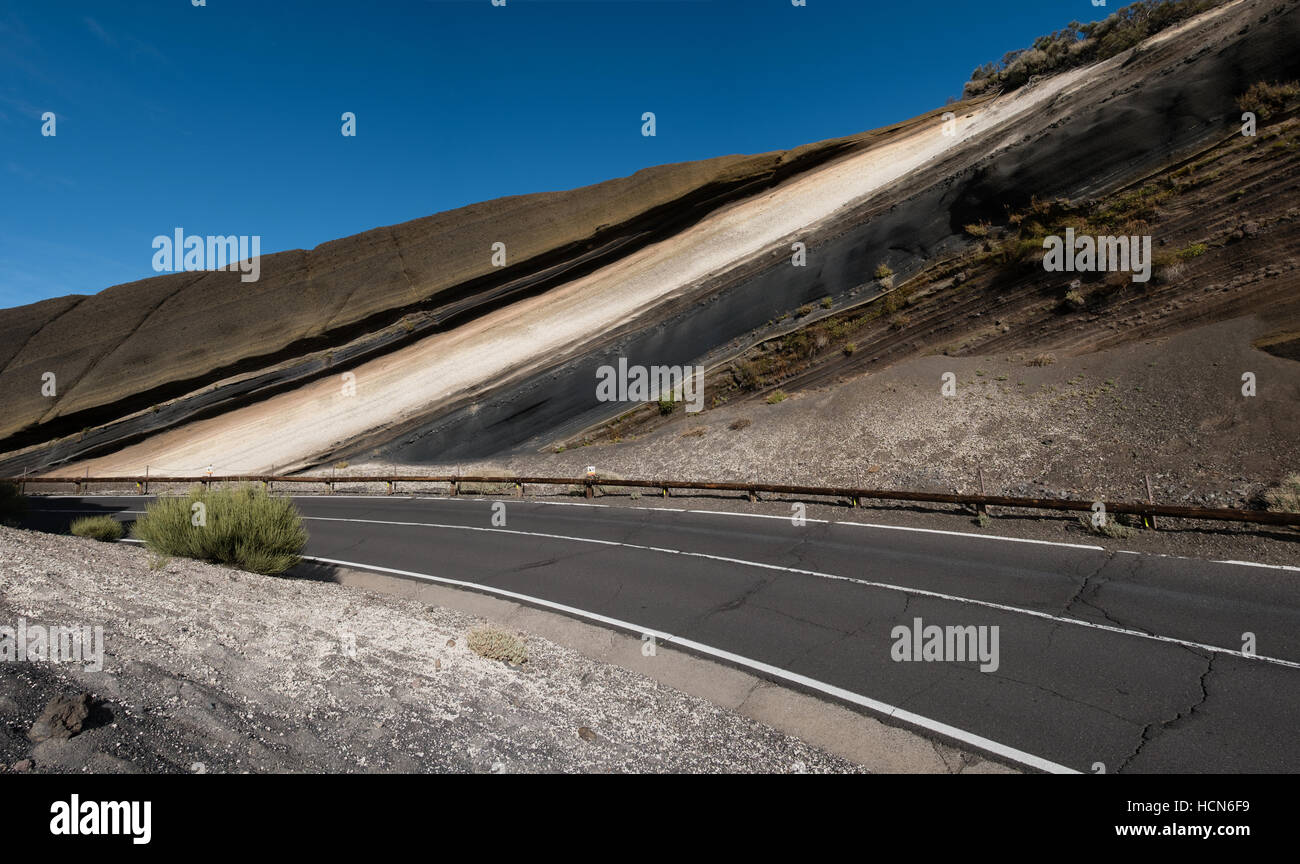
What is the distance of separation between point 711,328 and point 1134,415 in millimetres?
16148

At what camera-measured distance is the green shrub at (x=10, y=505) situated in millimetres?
18797

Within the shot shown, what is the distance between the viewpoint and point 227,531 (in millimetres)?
10438

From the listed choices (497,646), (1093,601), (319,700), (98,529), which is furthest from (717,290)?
(319,700)

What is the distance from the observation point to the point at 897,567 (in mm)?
9820

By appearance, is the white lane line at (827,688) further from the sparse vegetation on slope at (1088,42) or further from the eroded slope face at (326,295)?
the sparse vegetation on slope at (1088,42)

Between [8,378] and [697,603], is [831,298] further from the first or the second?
[8,378]

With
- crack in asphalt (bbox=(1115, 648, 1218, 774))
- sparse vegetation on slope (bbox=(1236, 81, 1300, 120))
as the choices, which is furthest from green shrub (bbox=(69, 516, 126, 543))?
sparse vegetation on slope (bbox=(1236, 81, 1300, 120))

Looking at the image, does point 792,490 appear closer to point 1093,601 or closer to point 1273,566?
point 1093,601

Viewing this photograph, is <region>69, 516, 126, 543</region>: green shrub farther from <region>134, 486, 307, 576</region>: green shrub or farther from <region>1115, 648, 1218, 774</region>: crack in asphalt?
<region>1115, 648, 1218, 774</region>: crack in asphalt

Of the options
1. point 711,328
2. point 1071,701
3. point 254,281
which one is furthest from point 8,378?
point 1071,701

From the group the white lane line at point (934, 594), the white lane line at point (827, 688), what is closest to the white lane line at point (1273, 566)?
the white lane line at point (934, 594)

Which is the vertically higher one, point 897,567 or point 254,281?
point 254,281

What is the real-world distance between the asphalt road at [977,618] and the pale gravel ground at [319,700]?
1646mm

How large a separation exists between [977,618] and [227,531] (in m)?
12.4
